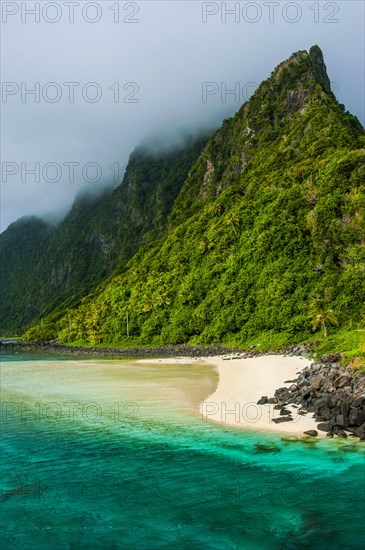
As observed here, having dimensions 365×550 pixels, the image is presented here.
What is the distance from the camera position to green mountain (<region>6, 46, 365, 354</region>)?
66.8 metres

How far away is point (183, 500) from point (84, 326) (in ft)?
351

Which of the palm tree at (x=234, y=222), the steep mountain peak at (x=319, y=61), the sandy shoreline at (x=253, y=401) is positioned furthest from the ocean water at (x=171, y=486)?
the steep mountain peak at (x=319, y=61)

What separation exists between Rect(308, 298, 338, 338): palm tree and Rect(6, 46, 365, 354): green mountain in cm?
18

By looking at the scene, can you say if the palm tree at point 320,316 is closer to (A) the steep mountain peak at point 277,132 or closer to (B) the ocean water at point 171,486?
(B) the ocean water at point 171,486

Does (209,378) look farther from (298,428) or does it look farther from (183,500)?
(183,500)

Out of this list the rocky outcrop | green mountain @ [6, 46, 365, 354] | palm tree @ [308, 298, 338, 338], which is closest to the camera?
the rocky outcrop

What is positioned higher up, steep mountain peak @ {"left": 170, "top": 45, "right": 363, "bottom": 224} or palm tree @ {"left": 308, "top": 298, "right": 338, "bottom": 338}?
steep mountain peak @ {"left": 170, "top": 45, "right": 363, "bottom": 224}

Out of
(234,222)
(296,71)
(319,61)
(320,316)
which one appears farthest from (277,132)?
(320,316)

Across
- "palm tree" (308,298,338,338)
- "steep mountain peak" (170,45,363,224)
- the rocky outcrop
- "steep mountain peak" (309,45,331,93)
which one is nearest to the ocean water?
the rocky outcrop

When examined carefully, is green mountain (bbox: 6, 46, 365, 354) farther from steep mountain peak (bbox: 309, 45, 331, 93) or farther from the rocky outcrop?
steep mountain peak (bbox: 309, 45, 331, 93)

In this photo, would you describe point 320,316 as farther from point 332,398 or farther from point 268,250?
point 332,398

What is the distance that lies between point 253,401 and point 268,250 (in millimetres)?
54869

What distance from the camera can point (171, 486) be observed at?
14.2 metres

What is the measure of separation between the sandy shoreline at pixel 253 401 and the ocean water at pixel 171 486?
1.06 meters
